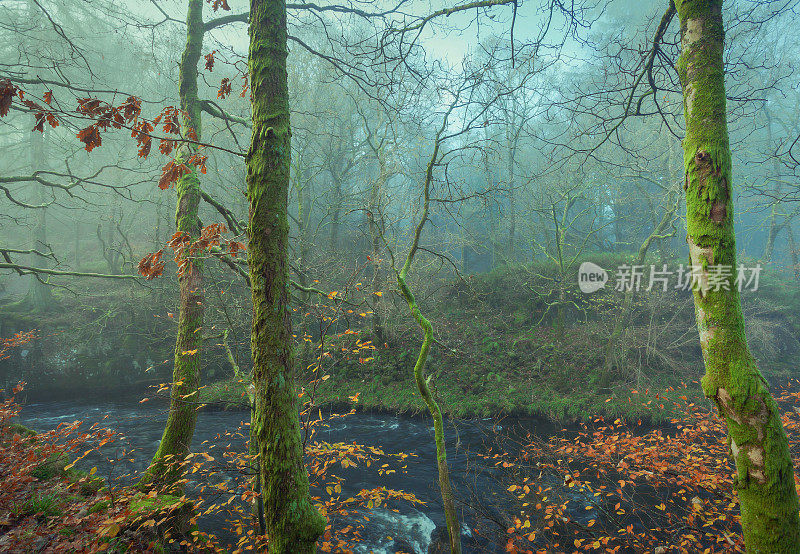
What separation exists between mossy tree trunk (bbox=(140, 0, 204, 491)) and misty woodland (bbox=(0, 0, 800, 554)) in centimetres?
3

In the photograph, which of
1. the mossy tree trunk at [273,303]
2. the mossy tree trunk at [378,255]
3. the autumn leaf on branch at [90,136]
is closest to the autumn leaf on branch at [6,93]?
the autumn leaf on branch at [90,136]

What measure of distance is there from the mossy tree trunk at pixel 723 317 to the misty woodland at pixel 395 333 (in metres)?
0.01

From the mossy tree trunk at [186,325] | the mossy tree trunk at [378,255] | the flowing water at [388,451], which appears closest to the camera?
the mossy tree trunk at [186,325]

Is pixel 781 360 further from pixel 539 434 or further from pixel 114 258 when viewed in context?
pixel 114 258

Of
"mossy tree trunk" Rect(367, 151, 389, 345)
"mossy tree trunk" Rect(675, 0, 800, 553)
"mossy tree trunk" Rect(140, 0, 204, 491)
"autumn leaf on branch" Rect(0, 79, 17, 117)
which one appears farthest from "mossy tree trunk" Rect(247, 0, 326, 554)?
"mossy tree trunk" Rect(367, 151, 389, 345)

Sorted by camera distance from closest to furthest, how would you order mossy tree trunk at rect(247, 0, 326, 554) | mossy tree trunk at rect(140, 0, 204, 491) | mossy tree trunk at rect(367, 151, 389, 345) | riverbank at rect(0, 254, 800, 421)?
mossy tree trunk at rect(247, 0, 326, 554), mossy tree trunk at rect(140, 0, 204, 491), riverbank at rect(0, 254, 800, 421), mossy tree trunk at rect(367, 151, 389, 345)

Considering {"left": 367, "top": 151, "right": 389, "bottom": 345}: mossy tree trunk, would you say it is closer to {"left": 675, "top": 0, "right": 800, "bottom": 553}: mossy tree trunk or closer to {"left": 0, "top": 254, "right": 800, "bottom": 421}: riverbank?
{"left": 0, "top": 254, "right": 800, "bottom": 421}: riverbank

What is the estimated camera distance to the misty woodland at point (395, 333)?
7.36 ft

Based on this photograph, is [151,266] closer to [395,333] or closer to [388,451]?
[388,451]

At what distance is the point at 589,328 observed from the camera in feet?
39.9

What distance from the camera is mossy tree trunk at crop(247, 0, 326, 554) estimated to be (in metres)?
2.18

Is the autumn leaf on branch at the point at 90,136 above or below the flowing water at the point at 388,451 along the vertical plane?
above

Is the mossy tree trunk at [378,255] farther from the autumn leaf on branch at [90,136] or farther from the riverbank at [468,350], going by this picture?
the autumn leaf on branch at [90,136]

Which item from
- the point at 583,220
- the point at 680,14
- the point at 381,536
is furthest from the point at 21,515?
the point at 583,220
